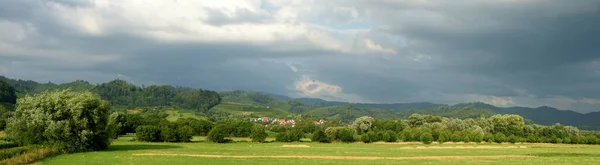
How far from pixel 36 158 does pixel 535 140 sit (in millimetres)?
128487

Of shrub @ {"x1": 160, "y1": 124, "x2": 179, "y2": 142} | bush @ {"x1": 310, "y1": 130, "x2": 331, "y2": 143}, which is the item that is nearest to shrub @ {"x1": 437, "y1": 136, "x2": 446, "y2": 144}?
bush @ {"x1": 310, "y1": 130, "x2": 331, "y2": 143}

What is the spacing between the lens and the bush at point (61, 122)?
2394 inches

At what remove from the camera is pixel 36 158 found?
170 ft

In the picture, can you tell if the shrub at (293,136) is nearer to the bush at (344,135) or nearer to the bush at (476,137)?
the bush at (344,135)

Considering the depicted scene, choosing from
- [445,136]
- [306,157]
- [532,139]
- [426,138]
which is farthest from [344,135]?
[306,157]

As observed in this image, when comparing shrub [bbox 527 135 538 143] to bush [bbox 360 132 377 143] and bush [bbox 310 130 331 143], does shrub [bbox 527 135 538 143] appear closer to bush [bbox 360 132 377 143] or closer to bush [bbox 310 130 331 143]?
bush [bbox 360 132 377 143]

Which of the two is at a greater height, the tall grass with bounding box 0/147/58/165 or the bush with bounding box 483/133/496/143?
the tall grass with bounding box 0/147/58/165

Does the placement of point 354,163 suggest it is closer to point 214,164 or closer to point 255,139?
point 214,164

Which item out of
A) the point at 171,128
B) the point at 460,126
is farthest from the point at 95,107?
the point at 460,126

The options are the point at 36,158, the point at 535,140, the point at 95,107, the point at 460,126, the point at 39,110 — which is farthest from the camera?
the point at 460,126

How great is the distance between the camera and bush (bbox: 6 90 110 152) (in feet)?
200

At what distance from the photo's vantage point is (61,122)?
61094 millimetres

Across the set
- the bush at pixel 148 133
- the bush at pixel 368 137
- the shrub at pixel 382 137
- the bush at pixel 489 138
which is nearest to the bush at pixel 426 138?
the shrub at pixel 382 137

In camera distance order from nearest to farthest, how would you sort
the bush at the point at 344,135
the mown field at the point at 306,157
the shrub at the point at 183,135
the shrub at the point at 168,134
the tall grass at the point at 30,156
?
1. the tall grass at the point at 30,156
2. the mown field at the point at 306,157
3. the shrub at the point at 168,134
4. the shrub at the point at 183,135
5. the bush at the point at 344,135
